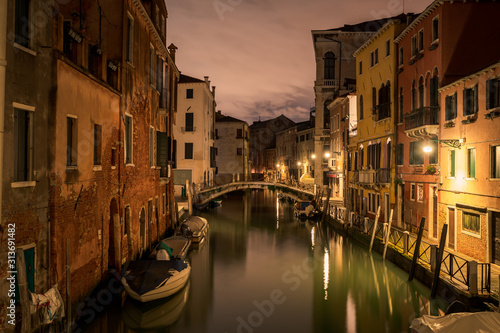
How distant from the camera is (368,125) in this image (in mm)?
22578

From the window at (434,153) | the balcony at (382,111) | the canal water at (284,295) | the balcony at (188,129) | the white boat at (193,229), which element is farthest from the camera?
the balcony at (188,129)

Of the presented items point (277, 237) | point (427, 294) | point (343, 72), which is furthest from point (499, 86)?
point (343, 72)

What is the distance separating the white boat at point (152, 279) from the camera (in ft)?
35.5

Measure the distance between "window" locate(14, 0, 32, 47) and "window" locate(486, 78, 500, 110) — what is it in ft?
37.1

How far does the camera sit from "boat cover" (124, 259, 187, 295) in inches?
428

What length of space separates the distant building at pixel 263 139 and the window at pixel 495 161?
6236 cm

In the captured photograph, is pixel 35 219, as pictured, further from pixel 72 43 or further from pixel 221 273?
pixel 221 273

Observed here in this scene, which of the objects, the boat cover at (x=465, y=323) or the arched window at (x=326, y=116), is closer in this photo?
the boat cover at (x=465, y=323)

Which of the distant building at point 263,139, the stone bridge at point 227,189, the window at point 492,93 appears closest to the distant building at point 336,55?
the stone bridge at point 227,189

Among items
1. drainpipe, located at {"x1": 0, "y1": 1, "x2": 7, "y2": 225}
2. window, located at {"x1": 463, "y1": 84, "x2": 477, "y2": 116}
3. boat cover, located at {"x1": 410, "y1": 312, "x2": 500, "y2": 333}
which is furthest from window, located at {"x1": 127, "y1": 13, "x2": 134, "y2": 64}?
boat cover, located at {"x1": 410, "y1": 312, "x2": 500, "y2": 333}

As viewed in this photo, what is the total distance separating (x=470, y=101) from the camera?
12812 mm

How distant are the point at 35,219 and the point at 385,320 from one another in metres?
8.66

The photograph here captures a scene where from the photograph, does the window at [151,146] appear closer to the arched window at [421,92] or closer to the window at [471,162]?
the arched window at [421,92]

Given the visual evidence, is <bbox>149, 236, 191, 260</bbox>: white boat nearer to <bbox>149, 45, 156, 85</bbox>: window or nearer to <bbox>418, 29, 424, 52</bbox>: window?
<bbox>149, 45, 156, 85</bbox>: window
